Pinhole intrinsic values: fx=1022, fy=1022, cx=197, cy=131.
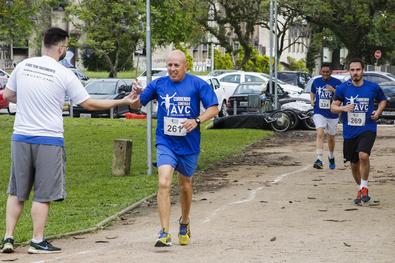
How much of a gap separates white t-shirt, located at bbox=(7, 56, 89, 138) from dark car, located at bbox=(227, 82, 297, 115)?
73.1ft

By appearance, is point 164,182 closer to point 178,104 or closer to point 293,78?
point 178,104

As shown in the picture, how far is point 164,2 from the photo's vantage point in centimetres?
4562

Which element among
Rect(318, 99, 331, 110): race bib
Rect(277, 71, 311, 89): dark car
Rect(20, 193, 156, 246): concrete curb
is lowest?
Rect(20, 193, 156, 246): concrete curb

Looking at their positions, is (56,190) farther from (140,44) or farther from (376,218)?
A: (140,44)

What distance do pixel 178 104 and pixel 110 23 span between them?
4059 cm

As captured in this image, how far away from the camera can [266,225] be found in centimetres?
1117

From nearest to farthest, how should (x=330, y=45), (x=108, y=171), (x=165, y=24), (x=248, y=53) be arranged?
(x=108, y=171) < (x=165, y=24) < (x=248, y=53) < (x=330, y=45)

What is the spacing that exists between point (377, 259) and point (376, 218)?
2809mm

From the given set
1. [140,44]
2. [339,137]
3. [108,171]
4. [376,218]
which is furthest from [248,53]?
[376,218]

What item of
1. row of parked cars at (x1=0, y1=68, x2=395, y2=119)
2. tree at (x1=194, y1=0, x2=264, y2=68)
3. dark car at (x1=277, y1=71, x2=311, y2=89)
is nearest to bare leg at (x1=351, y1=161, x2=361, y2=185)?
row of parked cars at (x1=0, y1=68, x2=395, y2=119)

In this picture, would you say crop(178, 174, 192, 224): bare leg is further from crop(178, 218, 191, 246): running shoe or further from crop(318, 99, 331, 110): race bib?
crop(318, 99, 331, 110): race bib

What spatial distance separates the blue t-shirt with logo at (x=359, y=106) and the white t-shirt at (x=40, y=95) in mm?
4918

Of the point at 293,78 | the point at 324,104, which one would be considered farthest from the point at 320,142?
the point at 293,78

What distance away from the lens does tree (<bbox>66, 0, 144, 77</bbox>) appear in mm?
49188
